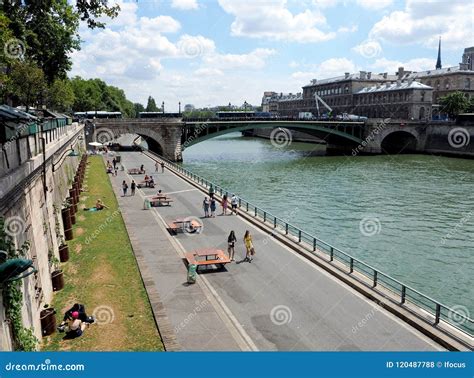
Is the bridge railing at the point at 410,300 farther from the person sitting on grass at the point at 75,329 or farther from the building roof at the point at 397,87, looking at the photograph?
the building roof at the point at 397,87

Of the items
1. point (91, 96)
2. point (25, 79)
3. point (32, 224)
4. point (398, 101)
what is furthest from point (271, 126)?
point (32, 224)

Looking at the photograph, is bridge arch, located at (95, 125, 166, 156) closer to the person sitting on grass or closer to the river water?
the river water

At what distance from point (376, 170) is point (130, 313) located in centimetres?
5371

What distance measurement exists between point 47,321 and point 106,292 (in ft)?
9.50

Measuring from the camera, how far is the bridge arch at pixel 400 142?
91.3m

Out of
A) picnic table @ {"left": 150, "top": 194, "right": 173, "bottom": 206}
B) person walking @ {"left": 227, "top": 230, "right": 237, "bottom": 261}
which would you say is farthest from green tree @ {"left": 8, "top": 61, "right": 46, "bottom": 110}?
person walking @ {"left": 227, "top": 230, "right": 237, "bottom": 261}

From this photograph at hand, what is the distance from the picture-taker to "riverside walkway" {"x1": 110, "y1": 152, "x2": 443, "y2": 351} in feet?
41.7

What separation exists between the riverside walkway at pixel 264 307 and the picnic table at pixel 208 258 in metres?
0.41

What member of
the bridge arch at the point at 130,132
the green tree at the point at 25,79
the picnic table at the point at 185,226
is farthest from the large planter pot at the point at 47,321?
the bridge arch at the point at 130,132

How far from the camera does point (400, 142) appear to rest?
9606cm

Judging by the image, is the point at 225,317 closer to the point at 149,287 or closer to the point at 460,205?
the point at 149,287

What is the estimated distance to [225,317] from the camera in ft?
46.5

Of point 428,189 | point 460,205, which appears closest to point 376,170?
point 428,189

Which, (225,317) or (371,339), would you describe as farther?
(225,317)
